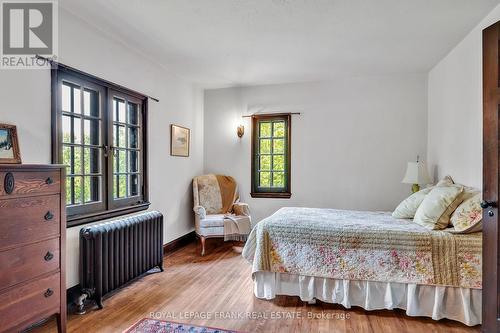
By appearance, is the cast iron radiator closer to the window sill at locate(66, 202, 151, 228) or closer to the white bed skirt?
the window sill at locate(66, 202, 151, 228)

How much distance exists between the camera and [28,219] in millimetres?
1740

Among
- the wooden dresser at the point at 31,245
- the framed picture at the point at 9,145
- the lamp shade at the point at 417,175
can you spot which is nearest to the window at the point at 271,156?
the lamp shade at the point at 417,175

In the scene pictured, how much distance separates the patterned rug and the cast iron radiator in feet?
1.70

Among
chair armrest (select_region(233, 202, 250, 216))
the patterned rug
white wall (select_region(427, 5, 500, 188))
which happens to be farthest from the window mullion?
white wall (select_region(427, 5, 500, 188))

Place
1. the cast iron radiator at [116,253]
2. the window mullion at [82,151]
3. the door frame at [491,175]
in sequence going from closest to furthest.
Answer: the door frame at [491,175]
the cast iron radiator at [116,253]
the window mullion at [82,151]

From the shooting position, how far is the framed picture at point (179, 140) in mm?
3963

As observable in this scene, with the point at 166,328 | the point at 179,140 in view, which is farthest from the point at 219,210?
the point at 166,328

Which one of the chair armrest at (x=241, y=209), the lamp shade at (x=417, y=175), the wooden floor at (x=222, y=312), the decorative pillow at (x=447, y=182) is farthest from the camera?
the chair armrest at (x=241, y=209)

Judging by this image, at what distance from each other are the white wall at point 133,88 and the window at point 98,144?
10 cm

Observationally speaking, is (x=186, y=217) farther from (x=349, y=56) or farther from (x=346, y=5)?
(x=346, y=5)

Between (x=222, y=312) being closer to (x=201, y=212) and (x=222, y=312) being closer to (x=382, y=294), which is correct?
(x=382, y=294)

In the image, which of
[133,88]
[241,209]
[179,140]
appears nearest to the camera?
[133,88]

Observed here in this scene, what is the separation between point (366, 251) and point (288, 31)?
2096 millimetres

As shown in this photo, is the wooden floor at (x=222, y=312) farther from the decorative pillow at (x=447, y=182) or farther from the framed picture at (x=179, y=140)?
the framed picture at (x=179, y=140)
